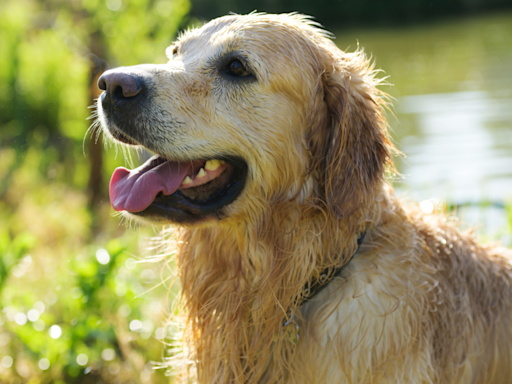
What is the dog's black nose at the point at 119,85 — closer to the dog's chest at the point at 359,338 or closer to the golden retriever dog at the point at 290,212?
the golden retriever dog at the point at 290,212

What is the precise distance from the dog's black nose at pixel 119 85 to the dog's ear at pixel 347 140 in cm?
84

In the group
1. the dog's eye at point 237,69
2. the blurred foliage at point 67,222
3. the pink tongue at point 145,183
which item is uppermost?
the dog's eye at point 237,69

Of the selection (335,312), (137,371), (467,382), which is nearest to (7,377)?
(137,371)

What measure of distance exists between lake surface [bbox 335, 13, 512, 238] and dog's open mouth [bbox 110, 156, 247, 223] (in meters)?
0.90

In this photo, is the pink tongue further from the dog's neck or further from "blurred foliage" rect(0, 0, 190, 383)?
"blurred foliage" rect(0, 0, 190, 383)

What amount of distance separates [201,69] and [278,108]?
0.43m

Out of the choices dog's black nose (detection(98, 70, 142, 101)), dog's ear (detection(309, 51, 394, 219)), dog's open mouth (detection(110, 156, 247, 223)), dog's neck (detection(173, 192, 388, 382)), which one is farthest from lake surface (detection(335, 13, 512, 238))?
dog's black nose (detection(98, 70, 142, 101))

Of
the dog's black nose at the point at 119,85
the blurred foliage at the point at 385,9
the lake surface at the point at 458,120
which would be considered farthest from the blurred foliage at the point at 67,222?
the blurred foliage at the point at 385,9

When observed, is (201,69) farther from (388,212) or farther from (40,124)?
(40,124)

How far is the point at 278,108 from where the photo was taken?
2.40 metres

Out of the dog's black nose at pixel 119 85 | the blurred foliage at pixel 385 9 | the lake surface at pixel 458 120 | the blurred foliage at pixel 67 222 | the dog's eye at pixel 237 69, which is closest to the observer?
the dog's black nose at pixel 119 85

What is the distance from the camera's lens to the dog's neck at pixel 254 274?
2.43 meters

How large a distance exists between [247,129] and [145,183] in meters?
0.53

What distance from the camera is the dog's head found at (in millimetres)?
2355
